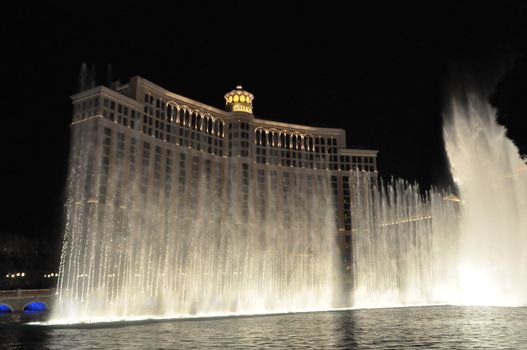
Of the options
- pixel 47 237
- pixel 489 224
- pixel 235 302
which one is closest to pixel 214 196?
pixel 47 237

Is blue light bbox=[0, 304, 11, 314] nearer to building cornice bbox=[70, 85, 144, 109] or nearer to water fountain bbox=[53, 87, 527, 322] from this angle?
water fountain bbox=[53, 87, 527, 322]

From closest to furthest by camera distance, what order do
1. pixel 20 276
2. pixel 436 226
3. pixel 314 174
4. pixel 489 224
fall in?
pixel 489 224 → pixel 436 226 → pixel 20 276 → pixel 314 174

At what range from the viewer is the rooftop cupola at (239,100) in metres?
97.6

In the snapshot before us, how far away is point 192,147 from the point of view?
89.1m

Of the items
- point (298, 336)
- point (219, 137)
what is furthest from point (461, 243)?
point (219, 137)

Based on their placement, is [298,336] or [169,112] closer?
[298,336]

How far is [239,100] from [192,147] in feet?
52.0

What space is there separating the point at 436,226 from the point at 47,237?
57090 millimetres

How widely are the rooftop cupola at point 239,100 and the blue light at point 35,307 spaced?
178 feet

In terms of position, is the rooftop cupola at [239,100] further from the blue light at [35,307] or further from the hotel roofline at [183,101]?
the blue light at [35,307]

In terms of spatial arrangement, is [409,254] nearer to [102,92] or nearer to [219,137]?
[219,137]

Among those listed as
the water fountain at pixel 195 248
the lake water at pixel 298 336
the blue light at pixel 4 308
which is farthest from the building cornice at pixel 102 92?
the lake water at pixel 298 336

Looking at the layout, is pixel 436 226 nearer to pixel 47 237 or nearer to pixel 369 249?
pixel 369 249

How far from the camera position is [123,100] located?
254ft
